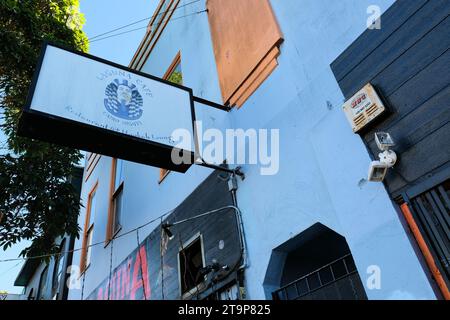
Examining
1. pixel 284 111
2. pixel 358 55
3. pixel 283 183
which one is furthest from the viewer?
pixel 284 111

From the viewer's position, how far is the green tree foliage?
822 cm

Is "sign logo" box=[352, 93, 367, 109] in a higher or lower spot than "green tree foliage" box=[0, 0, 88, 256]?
lower

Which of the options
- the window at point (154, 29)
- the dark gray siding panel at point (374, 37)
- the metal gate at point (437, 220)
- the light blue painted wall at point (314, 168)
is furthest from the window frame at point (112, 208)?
the metal gate at point (437, 220)

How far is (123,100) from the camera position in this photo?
583 cm

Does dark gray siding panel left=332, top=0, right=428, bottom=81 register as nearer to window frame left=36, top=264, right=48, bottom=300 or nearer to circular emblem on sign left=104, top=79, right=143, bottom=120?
circular emblem on sign left=104, top=79, right=143, bottom=120

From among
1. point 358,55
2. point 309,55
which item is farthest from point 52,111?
point 358,55

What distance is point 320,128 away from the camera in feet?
15.9

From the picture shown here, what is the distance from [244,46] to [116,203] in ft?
23.8

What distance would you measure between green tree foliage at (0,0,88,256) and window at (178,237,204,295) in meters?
3.25

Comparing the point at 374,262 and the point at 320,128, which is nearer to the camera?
the point at 374,262

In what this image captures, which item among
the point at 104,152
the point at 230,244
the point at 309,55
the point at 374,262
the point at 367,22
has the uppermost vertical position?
the point at 309,55

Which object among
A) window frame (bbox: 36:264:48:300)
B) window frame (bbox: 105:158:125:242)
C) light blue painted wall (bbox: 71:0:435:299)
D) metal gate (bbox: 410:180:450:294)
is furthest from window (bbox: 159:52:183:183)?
window frame (bbox: 36:264:48:300)

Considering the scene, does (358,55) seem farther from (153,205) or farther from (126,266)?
(126,266)

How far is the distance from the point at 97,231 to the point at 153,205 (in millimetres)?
4431
